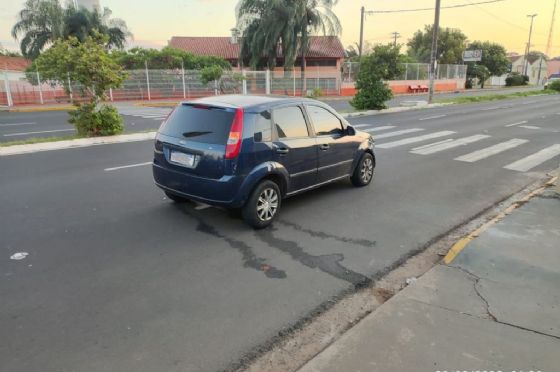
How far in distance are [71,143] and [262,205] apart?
8.74 metres

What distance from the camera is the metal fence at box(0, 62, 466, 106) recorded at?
27.6 metres

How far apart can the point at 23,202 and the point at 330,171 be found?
186 inches

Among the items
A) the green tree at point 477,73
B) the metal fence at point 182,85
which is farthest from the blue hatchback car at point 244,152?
the green tree at point 477,73

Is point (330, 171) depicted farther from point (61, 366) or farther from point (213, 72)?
point (213, 72)

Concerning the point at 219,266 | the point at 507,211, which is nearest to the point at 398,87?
the point at 507,211

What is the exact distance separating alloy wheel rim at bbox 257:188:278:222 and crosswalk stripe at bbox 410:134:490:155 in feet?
21.6

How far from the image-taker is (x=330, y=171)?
684 centimetres

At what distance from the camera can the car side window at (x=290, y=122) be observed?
5867 millimetres

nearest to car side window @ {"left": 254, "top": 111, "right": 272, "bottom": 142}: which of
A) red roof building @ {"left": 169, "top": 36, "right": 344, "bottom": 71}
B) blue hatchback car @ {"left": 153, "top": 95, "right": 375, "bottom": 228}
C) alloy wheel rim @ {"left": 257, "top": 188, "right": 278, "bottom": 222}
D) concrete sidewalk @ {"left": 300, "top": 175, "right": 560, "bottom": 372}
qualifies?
blue hatchback car @ {"left": 153, "top": 95, "right": 375, "bottom": 228}

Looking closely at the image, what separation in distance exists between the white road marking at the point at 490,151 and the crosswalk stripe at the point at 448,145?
32.4 inches

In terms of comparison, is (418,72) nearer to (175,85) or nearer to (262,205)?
(175,85)

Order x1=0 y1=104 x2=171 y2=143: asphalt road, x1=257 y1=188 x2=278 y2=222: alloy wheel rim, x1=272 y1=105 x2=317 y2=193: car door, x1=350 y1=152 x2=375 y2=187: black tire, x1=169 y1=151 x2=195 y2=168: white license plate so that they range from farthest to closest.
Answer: x1=0 y1=104 x2=171 y2=143: asphalt road < x1=350 y1=152 x2=375 y2=187: black tire < x1=272 y1=105 x2=317 y2=193: car door < x1=257 y1=188 x2=278 y2=222: alloy wheel rim < x1=169 y1=151 x2=195 y2=168: white license plate

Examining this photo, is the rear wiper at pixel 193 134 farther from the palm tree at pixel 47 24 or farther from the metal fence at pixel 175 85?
the palm tree at pixel 47 24

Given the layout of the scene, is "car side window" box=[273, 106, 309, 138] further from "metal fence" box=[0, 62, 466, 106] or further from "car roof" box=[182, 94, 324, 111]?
"metal fence" box=[0, 62, 466, 106]
